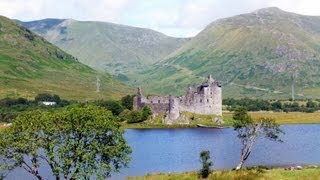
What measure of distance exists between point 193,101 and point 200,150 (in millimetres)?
74094

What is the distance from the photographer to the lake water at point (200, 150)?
91.3 meters

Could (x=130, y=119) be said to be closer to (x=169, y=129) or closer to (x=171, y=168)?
(x=169, y=129)

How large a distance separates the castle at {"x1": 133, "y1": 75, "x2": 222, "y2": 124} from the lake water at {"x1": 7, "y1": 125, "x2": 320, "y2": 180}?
59.0 feet

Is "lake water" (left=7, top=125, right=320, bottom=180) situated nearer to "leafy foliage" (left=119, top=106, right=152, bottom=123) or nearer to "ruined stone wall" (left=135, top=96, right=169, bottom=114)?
"leafy foliage" (left=119, top=106, right=152, bottom=123)

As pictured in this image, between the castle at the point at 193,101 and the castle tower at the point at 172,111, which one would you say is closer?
the castle tower at the point at 172,111

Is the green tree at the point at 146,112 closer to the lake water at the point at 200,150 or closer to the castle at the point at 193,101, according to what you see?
the castle at the point at 193,101

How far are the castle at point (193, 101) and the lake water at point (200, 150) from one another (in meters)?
18.0

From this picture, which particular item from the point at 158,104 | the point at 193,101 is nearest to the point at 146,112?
the point at 158,104

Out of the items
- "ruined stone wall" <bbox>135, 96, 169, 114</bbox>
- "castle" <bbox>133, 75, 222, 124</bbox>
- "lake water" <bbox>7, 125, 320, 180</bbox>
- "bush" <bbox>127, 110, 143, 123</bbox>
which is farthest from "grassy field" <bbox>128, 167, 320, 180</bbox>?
"castle" <bbox>133, 75, 222, 124</bbox>

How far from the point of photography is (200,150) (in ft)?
380

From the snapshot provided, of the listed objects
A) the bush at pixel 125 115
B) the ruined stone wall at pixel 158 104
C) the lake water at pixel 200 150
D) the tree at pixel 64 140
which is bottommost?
the lake water at pixel 200 150

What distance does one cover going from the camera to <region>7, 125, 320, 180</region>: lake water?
91312 mm

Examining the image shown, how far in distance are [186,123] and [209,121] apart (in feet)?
26.7

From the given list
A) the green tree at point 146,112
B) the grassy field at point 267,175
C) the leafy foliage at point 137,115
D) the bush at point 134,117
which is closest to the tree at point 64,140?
the grassy field at point 267,175
